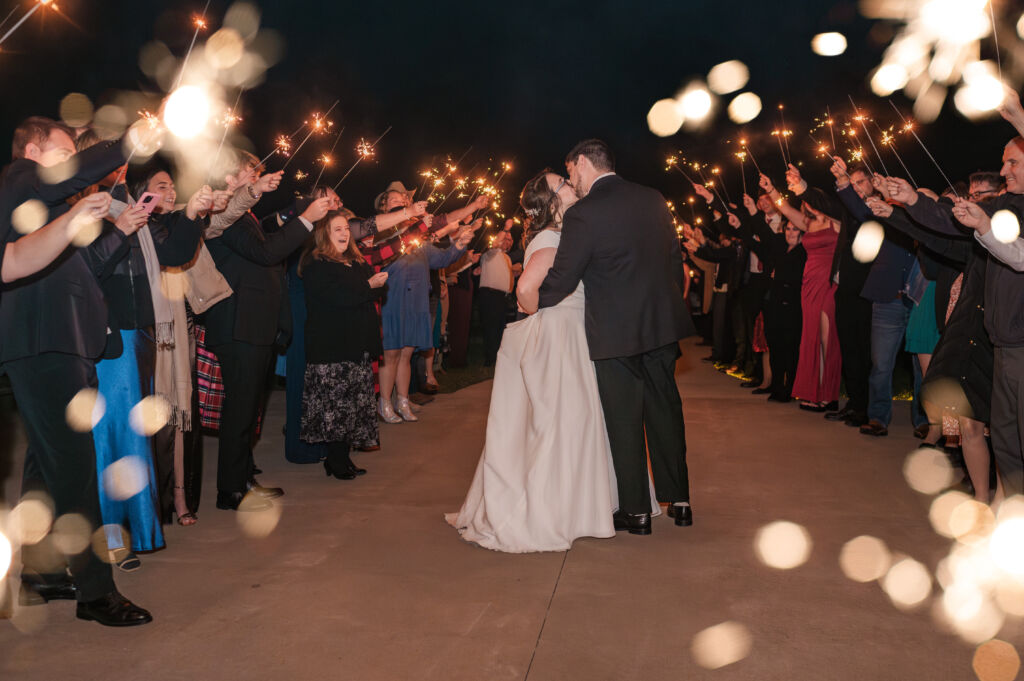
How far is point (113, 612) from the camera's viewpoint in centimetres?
327

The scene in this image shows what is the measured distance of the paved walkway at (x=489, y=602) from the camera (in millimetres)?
2918

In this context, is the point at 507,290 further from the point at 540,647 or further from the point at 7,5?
the point at 540,647

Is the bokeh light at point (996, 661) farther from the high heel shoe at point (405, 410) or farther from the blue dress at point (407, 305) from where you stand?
the blue dress at point (407, 305)

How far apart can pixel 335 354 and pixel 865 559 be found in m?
3.61

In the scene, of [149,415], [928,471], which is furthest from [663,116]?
[149,415]

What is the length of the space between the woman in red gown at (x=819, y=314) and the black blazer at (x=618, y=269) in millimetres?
4433

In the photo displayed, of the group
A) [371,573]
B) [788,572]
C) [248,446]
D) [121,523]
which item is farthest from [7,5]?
[788,572]

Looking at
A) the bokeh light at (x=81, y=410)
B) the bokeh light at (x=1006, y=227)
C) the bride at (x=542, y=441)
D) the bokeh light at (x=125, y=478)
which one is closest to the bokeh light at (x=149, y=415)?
the bokeh light at (x=125, y=478)

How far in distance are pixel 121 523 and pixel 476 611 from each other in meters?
1.91

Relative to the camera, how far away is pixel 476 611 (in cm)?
341

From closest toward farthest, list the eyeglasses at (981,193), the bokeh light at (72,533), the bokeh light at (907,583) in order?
the bokeh light at (72,533)
the bokeh light at (907,583)
the eyeglasses at (981,193)

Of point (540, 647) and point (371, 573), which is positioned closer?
point (540, 647)

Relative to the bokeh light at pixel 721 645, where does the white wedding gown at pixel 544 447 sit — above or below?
above

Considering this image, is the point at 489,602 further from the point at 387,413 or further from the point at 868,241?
the point at 868,241
